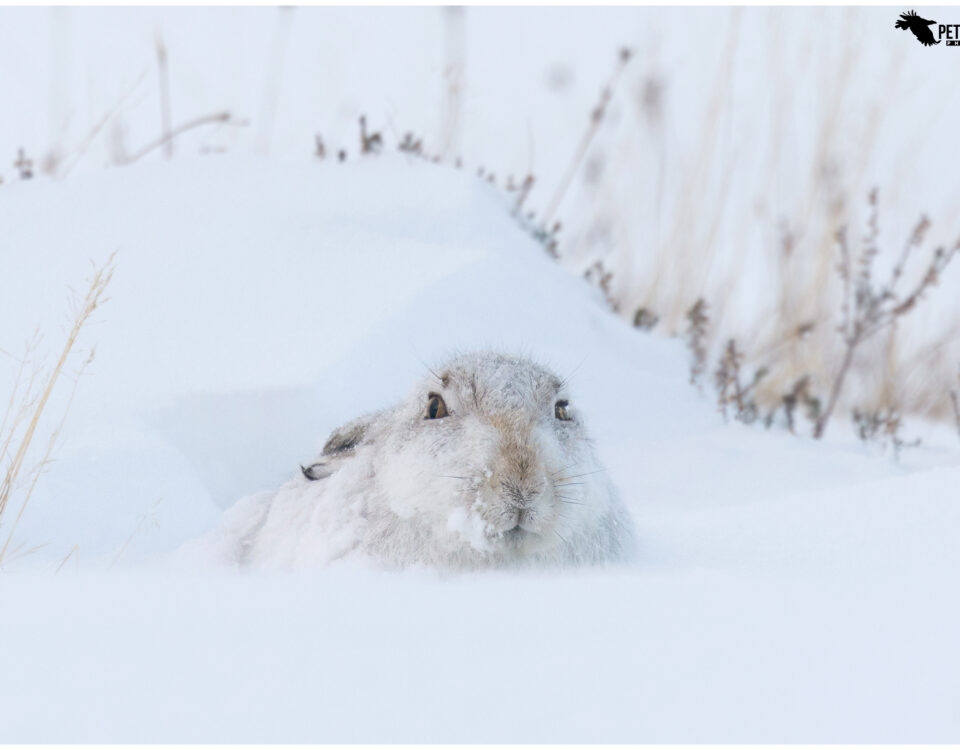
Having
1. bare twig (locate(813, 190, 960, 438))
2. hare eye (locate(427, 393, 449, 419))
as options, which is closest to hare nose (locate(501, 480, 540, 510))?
hare eye (locate(427, 393, 449, 419))

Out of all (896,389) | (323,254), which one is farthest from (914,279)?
(323,254)

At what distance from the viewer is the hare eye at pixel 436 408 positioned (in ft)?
9.75

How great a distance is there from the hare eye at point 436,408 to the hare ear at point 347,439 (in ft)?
1.35

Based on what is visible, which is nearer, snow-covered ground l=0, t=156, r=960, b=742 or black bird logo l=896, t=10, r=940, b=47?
snow-covered ground l=0, t=156, r=960, b=742

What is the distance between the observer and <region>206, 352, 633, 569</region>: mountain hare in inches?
100

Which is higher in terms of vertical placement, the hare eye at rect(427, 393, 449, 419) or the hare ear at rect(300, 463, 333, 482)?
the hare eye at rect(427, 393, 449, 419)

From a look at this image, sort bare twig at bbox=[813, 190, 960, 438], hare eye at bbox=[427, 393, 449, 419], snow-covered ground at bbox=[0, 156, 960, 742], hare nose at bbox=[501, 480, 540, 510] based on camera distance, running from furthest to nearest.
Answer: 1. bare twig at bbox=[813, 190, 960, 438]
2. hare eye at bbox=[427, 393, 449, 419]
3. hare nose at bbox=[501, 480, 540, 510]
4. snow-covered ground at bbox=[0, 156, 960, 742]

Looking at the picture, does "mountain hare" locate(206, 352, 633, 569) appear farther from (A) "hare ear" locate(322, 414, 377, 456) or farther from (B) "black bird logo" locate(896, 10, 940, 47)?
(B) "black bird logo" locate(896, 10, 940, 47)

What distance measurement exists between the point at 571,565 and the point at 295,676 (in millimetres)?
1385

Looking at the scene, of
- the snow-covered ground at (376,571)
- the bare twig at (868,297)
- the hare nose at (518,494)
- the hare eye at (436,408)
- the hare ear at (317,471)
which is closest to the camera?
the snow-covered ground at (376,571)

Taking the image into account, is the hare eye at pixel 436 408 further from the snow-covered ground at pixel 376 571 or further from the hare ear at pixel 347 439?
the snow-covered ground at pixel 376 571

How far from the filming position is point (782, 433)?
18.5ft

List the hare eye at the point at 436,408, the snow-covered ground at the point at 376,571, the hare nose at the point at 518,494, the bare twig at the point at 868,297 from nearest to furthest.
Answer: the snow-covered ground at the point at 376,571, the hare nose at the point at 518,494, the hare eye at the point at 436,408, the bare twig at the point at 868,297

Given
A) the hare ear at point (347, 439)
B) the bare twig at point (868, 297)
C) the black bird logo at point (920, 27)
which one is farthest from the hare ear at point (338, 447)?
the black bird logo at point (920, 27)
